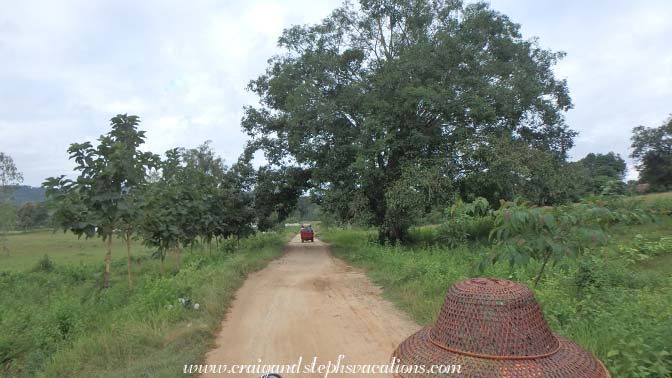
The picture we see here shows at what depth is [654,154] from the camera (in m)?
26.4

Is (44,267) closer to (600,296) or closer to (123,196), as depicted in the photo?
(123,196)

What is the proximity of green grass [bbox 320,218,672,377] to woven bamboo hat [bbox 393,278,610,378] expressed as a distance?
6.10 feet

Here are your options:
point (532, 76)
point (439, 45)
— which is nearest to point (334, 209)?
point (439, 45)

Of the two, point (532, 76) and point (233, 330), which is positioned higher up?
point (532, 76)

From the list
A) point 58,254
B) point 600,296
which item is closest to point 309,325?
point 600,296

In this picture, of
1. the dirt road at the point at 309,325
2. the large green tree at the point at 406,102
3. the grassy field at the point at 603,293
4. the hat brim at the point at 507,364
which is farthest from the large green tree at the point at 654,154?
the hat brim at the point at 507,364

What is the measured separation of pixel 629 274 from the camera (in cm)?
868

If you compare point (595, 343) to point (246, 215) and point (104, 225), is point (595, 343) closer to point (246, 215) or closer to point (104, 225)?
point (104, 225)

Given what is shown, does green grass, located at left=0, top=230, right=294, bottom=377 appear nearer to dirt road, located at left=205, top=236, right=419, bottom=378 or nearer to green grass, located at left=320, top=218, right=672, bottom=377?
dirt road, located at left=205, top=236, right=419, bottom=378

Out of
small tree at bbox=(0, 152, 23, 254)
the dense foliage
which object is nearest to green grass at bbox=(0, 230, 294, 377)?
the dense foliage

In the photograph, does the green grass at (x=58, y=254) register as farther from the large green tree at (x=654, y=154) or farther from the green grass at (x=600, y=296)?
the large green tree at (x=654, y=154)

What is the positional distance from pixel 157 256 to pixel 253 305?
7225 mm

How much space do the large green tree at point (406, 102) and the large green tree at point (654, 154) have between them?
27.1 ft

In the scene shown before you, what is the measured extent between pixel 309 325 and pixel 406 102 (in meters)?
11.6
